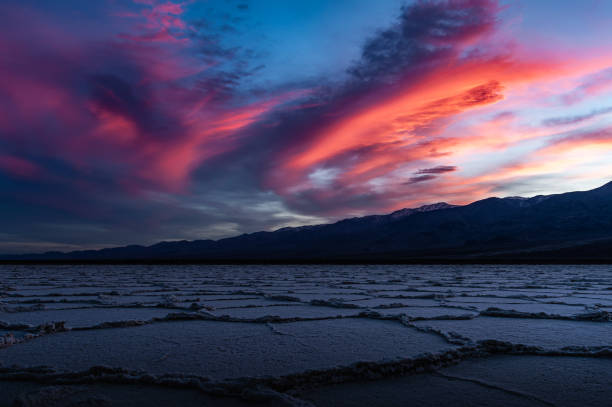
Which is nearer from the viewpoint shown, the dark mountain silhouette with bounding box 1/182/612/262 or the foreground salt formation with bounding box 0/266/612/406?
the foreground salt formation with bounding box 0/266/612/406

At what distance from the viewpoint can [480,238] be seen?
3039 inches

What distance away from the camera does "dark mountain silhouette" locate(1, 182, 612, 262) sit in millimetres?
48656

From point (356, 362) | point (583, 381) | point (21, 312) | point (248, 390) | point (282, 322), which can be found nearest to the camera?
point (248, 390)

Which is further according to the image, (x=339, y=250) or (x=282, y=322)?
(x=339, y=250)

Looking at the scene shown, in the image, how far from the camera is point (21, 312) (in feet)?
10.2

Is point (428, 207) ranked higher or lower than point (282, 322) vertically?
higher

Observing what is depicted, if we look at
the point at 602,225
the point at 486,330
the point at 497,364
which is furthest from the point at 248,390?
the point at 602,225

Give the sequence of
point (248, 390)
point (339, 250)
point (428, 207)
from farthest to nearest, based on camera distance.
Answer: point (428, 207) → point (339, 250) → point (248, 390)

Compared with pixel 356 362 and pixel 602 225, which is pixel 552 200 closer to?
pixel 602 225

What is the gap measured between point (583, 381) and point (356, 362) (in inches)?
31.8

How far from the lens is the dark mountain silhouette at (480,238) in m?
48.7

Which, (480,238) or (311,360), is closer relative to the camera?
(311,360)

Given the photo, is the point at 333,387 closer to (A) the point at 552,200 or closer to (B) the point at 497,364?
(B) the point at 497,364

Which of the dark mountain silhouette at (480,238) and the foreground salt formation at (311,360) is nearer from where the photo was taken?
the foreground salt formation at (311,360)
